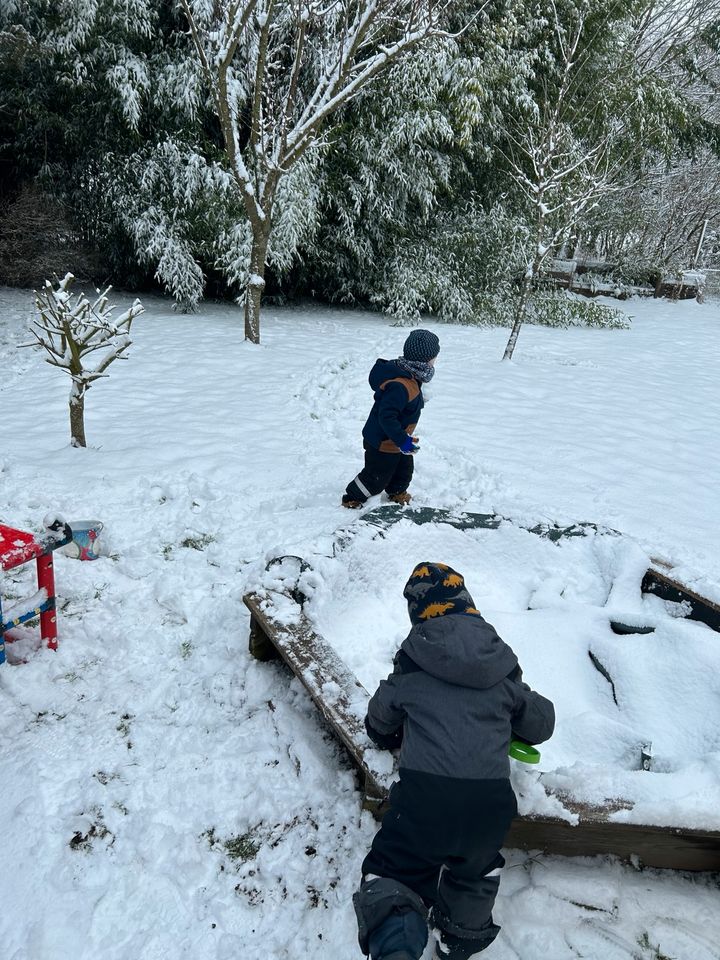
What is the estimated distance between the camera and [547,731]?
2.08 m

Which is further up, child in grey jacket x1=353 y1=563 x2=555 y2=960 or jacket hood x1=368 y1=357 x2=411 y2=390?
jacket hood x1=368 y1=357 x2=411 y2=390

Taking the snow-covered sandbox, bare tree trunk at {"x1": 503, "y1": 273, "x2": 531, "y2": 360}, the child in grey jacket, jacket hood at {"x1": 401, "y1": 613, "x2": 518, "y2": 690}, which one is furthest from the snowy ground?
bare tree trunk at {"x1": 503, "y1": 273, "x2": 531, "y2": 360}

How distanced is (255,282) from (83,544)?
5987mm

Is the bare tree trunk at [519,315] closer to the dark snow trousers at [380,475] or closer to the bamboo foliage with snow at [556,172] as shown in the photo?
the bamboo foliage with snow at [556,172]

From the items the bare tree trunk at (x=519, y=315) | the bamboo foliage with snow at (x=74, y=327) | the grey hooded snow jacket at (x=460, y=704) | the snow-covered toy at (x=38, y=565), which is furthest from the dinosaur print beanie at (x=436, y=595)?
the bare tree trunk at (x=519, y=315)

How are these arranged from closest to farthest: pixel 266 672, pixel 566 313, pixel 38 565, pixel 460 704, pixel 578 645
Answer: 1. pixel 460 704
2. pixel 38 565
3. pixel 266 672
4. pixel 578 645
5. pixel 566 313

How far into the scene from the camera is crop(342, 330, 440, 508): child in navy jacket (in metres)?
4.05

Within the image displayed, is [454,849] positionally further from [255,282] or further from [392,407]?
[255,282]

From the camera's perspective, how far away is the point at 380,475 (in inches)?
170

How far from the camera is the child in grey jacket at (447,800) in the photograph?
1.82 metres

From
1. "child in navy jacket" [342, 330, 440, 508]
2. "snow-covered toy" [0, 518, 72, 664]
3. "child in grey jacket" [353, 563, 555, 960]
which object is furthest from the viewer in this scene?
"child in navy jacket" [342, 330, 440, 508]

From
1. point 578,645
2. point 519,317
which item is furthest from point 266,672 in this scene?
point 519,317

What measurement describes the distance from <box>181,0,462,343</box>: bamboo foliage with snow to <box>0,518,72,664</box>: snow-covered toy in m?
6.55

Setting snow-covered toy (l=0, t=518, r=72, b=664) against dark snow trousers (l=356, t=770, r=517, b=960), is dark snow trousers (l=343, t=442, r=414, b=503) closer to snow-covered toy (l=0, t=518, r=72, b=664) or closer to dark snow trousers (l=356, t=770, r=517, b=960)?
snow-covered toy (l=0, t=518, r=72, b=664)
